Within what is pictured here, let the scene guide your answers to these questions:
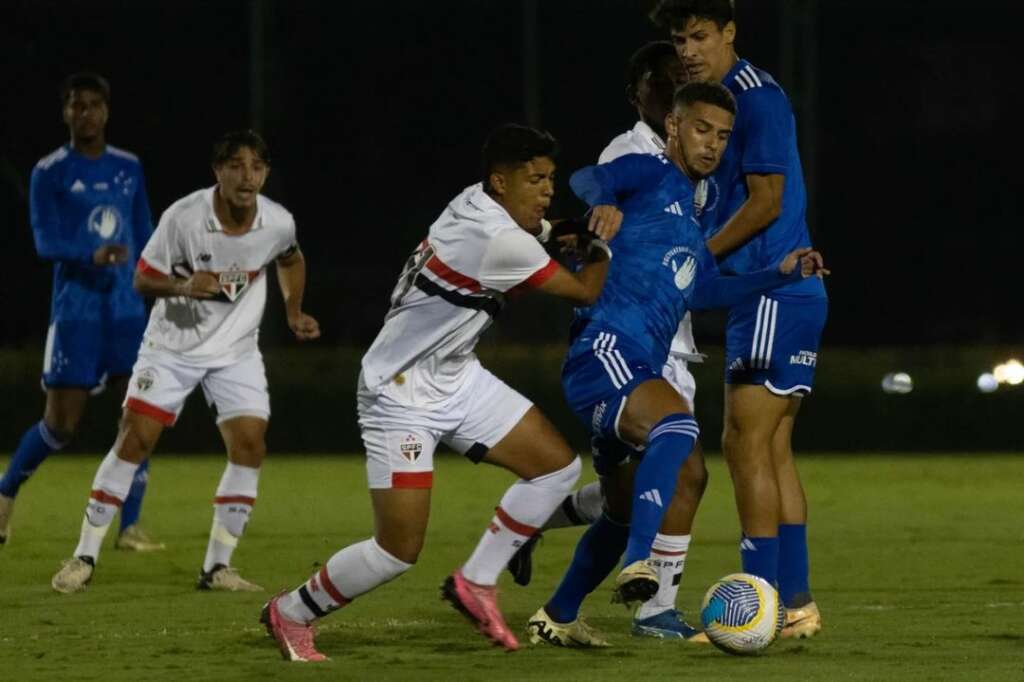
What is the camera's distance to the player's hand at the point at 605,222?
20.7ft

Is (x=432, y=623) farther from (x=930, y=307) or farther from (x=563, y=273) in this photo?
(x=930, y=307)

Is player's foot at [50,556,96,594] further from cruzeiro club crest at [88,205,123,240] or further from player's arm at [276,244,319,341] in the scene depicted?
cruzeiro club crest at [88,205,123,240]

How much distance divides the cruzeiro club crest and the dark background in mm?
6923

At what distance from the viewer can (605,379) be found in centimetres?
641

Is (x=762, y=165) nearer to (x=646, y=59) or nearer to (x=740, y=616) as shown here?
(x=646, y=59)

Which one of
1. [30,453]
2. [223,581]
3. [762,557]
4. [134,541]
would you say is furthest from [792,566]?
[30,453]

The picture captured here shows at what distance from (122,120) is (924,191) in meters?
7.42

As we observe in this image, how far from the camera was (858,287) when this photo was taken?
17.6 metres

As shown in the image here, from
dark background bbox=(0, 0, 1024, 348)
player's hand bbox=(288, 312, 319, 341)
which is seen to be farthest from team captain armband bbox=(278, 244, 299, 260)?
dark background bbox=(0, 0, 1024, 348)

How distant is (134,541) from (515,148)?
15.2ft

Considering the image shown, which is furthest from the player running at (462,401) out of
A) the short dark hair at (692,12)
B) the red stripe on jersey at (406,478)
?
the short dark hair at (692,12)

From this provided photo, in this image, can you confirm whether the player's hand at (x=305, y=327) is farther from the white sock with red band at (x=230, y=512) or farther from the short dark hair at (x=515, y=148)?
the short dark hair at (x=515, y=148)

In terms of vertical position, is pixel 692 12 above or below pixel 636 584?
above

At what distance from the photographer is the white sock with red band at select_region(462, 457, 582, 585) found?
6.45m
